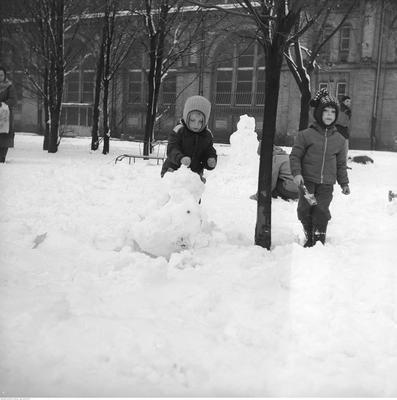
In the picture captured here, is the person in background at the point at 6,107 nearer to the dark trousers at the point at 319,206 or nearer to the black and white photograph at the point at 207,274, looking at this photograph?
the black and white photograph at the point at 207,274

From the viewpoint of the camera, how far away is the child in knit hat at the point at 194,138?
15.3 ft

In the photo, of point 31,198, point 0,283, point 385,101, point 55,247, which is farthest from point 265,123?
point 385,101

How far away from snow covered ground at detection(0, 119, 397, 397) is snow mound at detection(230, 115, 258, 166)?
780 cm

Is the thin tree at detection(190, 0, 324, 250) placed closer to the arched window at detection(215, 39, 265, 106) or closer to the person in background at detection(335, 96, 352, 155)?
the person in background at detection(335, 96, 352, 155)

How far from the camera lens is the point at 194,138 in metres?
4.75

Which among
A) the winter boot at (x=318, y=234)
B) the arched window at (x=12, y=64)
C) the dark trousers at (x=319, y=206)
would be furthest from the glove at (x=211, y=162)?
the arched window at (x=12, y=64)

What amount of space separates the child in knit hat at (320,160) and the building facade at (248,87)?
19.3m

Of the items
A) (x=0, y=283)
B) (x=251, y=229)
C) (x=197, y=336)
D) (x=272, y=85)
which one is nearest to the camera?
(x=197, y=336)

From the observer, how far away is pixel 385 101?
2684 centimetres

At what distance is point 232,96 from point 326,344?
96.2ft

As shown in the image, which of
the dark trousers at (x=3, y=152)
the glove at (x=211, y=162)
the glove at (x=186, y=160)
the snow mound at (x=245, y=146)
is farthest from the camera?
the snow mound at (x=245, y=146)

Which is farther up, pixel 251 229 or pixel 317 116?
pixel 317 116

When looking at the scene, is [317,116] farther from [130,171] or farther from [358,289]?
[130,171]

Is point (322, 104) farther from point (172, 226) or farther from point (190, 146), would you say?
point (172, 226)
